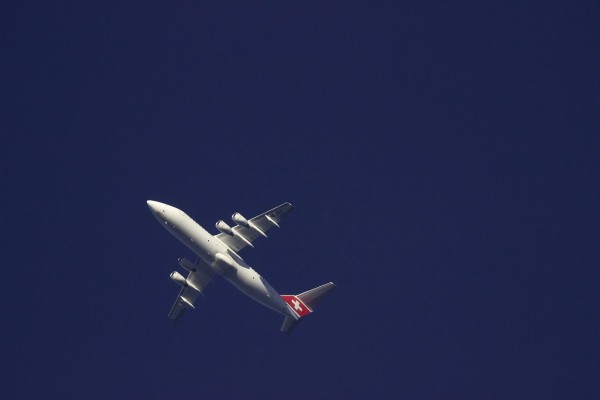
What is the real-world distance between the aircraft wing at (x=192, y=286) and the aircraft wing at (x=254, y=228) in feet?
18.8

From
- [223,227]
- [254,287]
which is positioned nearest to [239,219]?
[223,227]

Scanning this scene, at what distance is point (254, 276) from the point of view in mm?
107188

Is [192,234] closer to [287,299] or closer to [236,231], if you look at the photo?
[236,231]

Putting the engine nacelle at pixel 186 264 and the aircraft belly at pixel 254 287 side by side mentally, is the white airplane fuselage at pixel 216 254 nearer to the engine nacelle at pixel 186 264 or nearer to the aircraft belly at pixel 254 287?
the aircraft belly at pixel 254 287

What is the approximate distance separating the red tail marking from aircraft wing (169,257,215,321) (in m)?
10.0

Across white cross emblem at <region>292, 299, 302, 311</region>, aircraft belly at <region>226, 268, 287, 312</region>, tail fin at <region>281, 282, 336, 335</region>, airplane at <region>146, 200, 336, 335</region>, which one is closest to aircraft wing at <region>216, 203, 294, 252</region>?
airplane at <region>146, 200, 336, 335</region>

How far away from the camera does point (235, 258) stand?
107 meters

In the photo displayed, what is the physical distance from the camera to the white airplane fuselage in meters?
105

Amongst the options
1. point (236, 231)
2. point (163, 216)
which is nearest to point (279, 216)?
point (236, 231)

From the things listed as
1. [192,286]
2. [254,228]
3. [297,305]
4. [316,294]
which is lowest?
[192,286]

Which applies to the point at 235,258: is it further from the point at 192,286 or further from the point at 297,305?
the point at 297,305

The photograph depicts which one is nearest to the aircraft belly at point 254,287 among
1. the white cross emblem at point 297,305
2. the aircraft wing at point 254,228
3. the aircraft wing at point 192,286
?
the aircraft wing at point 254,228

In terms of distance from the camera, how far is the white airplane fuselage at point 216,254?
104562mm

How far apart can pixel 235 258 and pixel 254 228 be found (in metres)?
4.17
